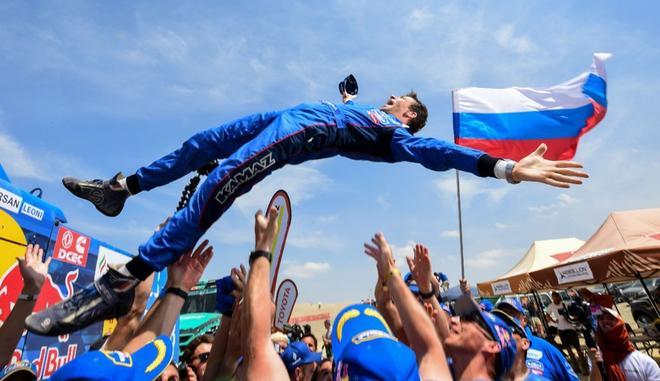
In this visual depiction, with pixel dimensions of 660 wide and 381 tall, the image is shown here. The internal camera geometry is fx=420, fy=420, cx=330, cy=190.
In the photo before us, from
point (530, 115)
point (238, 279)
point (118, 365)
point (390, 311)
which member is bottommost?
point (118, 365)

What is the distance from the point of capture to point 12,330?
2.32 meters

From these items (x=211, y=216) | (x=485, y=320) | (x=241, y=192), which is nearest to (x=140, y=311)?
(x=211, y=216)

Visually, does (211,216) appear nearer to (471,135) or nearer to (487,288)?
(471,135)

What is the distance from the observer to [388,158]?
114 inches

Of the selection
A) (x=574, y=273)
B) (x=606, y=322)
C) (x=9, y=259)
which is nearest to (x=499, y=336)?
(x=606, y=322)

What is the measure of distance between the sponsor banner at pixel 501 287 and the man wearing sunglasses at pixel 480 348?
11.6 meters

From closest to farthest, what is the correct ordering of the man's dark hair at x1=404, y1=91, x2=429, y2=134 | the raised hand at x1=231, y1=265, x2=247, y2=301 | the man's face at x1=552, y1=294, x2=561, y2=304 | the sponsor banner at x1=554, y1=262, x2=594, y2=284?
the raised hand at x1=231, y1=265, x2=247, y2=301, the man's dark hair at x1=404, y1=91, x2=429, y2=134, the sponsor banner at x1=554, y1=262, x2=594, y2=284, the man's face at x1=552, y1=294, x2=561, y2=304

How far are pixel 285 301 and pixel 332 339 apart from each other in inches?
218

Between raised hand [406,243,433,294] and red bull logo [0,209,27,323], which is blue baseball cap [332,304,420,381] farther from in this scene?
red bull logo [0,209,27,323]

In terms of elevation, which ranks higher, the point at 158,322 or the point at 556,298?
the point at 556,298

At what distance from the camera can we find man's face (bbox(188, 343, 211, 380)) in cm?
340

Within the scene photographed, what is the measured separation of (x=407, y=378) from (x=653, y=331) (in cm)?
972

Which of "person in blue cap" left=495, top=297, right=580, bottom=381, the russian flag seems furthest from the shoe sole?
the russian flag

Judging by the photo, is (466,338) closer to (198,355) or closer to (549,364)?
(549,364)
